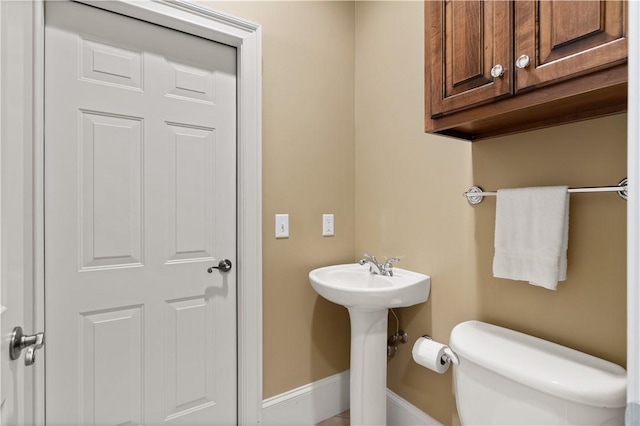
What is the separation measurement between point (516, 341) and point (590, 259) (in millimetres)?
355

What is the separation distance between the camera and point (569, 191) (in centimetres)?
104

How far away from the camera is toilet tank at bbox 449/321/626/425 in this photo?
0.87 meters

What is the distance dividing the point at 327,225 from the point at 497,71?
1.14 metres

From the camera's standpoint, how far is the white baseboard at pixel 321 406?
167cm

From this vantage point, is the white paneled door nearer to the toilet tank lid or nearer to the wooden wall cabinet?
the wooden wall cabinet

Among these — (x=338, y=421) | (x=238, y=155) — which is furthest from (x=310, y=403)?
(x=238, y=155)

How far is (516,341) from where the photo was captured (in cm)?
115

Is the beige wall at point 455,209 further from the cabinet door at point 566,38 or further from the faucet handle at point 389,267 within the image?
the cabinet door at point 566,38

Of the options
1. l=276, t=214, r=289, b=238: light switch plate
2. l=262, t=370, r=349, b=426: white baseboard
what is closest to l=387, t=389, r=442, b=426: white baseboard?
l=262, t=370, r=349, b=426: white baseboard

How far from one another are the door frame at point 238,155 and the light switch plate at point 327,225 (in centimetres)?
39

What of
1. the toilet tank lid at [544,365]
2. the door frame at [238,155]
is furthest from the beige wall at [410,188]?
the door frame at [238,155]

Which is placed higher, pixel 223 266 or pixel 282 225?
pixel 282 225

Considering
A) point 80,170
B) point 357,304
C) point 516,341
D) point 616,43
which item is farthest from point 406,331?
point 80,170

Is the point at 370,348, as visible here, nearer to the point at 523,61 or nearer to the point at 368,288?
the point at 368,288
